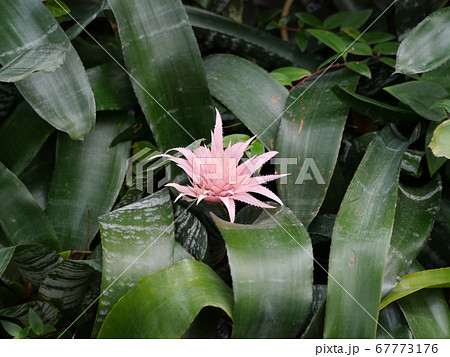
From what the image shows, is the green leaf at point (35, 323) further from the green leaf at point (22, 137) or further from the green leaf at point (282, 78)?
the green leaf at point (282, 78)

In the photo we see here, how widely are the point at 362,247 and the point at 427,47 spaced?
0.41m

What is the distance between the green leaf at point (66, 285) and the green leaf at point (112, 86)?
358 mm

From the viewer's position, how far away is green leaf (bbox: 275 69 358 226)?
881 millimetres

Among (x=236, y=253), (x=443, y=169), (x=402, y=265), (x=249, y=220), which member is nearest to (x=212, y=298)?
(x=236, y=253)

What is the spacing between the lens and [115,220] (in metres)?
0.80

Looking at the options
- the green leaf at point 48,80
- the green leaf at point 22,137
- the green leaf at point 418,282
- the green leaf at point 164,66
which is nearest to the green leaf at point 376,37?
the green leaf at point 164,66

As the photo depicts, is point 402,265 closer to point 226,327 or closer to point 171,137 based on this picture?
point 226,327

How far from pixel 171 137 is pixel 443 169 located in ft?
1.99

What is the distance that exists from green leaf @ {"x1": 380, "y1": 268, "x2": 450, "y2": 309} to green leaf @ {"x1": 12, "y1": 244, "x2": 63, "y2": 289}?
62 centimetres

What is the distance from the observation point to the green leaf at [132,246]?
0.75 m

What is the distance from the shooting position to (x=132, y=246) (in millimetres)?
777

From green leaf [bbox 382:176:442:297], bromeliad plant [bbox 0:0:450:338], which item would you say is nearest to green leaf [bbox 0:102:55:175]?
bromeliad plant [bbox 0:0:450:338]

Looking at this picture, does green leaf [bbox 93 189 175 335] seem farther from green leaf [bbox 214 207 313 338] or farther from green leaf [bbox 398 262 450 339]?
green leaf [bbox 398 262 450 339]

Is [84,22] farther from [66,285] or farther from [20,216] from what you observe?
[66,285]
